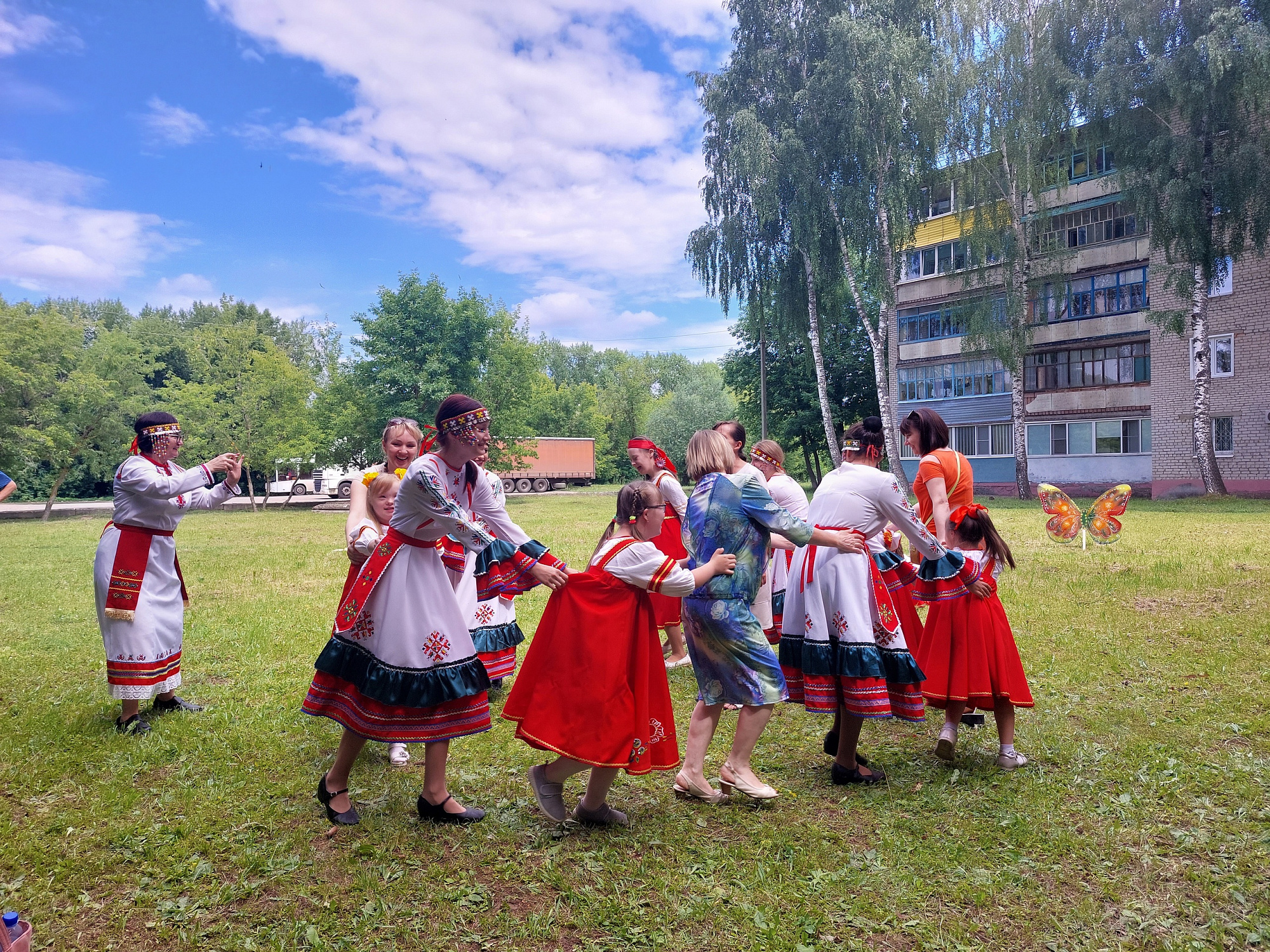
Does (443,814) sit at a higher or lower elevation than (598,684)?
lower

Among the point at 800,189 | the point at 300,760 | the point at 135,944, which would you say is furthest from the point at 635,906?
the point at 800,189

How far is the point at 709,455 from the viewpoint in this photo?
4547mm

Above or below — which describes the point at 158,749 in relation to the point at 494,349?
below

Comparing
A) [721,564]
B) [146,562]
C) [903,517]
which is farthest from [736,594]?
[146,562]

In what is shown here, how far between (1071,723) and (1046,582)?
612cm

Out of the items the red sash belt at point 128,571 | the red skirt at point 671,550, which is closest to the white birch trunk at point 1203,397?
the red skirt at point 671,550

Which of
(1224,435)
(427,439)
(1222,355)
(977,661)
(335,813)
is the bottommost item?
(335,813)

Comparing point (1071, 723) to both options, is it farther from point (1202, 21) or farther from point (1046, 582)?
point (1202, 21)

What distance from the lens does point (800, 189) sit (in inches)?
1083

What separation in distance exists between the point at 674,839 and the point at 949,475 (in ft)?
9.95

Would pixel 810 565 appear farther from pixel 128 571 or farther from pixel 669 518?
pixel 128 571

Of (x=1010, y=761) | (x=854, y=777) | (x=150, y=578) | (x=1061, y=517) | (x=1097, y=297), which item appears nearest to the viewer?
(x=854, y=777)

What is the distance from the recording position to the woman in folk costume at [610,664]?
3.96 meters

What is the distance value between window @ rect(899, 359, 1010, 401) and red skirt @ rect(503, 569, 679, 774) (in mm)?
36178
